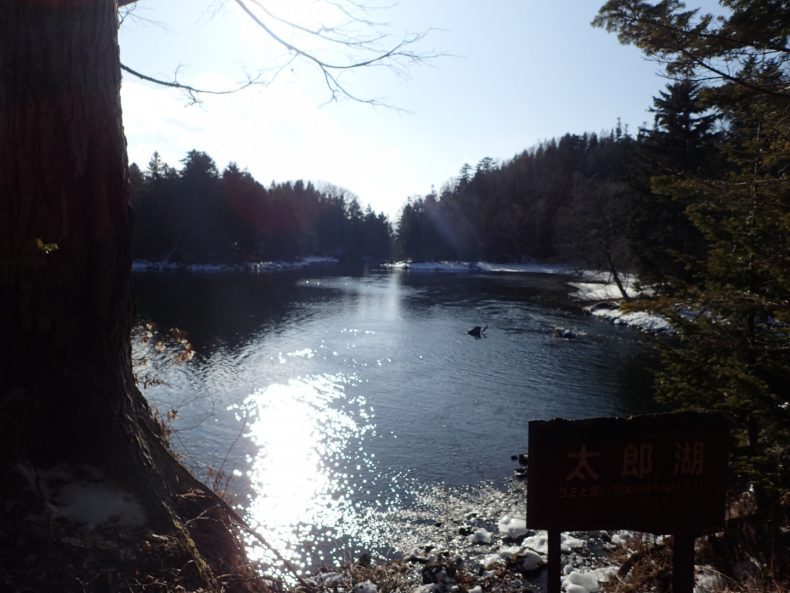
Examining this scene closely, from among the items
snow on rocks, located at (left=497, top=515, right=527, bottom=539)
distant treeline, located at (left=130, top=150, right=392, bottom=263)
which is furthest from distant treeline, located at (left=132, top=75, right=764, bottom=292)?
snow on rocks, located at (left=497, top=515, right=527, bottom=539)

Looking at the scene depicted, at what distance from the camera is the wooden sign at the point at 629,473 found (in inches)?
118

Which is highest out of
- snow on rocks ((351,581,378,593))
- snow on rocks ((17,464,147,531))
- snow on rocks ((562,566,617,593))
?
snow on rocks ((17,464,147,531))

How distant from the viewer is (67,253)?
3.24 meters

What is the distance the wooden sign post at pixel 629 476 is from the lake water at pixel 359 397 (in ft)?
16.8

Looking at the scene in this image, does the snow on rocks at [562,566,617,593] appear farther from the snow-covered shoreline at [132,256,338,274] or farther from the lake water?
the snow-covered shoreline at [132,256,338,274]

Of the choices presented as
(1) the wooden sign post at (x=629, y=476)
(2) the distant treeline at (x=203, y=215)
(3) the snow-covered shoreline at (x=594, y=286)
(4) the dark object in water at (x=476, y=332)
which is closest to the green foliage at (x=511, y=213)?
(3) the snow-covered shoreline at (x=594, y=286)

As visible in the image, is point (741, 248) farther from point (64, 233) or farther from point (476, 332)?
point (476, 332)

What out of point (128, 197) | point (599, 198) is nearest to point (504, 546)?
point (128, 197)

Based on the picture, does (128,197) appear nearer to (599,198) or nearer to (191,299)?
(191,299)

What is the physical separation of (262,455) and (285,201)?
60.9 metres

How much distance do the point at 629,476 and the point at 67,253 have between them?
3.64 metres

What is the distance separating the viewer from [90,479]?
324 cm

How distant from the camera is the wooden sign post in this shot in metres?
2.99

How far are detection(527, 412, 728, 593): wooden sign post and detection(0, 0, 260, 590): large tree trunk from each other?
2.12 m
